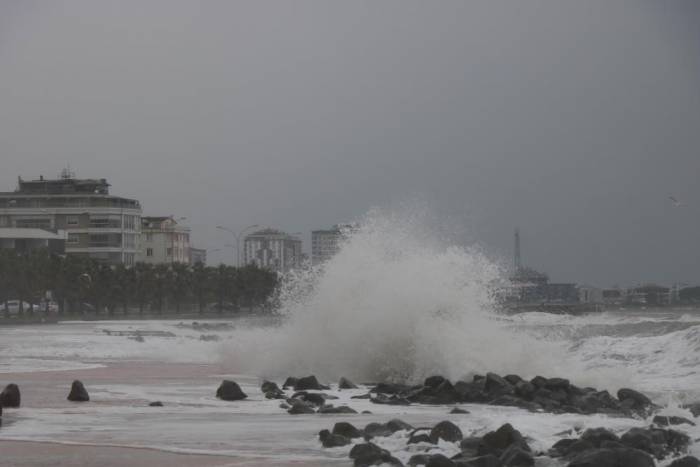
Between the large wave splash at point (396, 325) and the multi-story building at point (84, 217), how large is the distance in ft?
305

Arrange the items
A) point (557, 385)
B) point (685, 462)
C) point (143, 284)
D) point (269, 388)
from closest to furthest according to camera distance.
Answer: point (685, 462) → point (557, 385) → point (269, 388) → point (143, 284)

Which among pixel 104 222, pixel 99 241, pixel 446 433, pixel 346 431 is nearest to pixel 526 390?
pixel 346 431

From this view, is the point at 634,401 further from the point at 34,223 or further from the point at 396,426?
the point at 34,223

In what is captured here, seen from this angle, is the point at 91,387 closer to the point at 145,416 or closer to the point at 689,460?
the point at 145,416

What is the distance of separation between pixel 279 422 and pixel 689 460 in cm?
760

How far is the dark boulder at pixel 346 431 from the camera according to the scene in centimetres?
1648

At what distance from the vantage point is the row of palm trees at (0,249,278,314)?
3499 inches

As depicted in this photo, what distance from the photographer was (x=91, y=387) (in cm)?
2678

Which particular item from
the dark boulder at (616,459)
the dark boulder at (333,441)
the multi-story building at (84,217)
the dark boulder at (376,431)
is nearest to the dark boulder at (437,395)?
the dark boulder at (376,431)

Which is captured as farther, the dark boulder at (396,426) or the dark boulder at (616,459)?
the dark boulder at (396,426)

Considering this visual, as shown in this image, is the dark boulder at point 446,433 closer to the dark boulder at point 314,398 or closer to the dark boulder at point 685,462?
the dark boulder at point 685,462

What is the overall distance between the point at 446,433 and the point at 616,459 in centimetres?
319

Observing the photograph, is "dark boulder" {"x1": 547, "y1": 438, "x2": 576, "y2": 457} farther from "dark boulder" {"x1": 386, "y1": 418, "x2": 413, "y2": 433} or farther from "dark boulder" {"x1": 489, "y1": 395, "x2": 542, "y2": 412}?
"dark boulder" {"x1": 489, "y1": 395, "x2": 542, "y2": 412}

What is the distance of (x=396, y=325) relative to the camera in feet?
99.2
